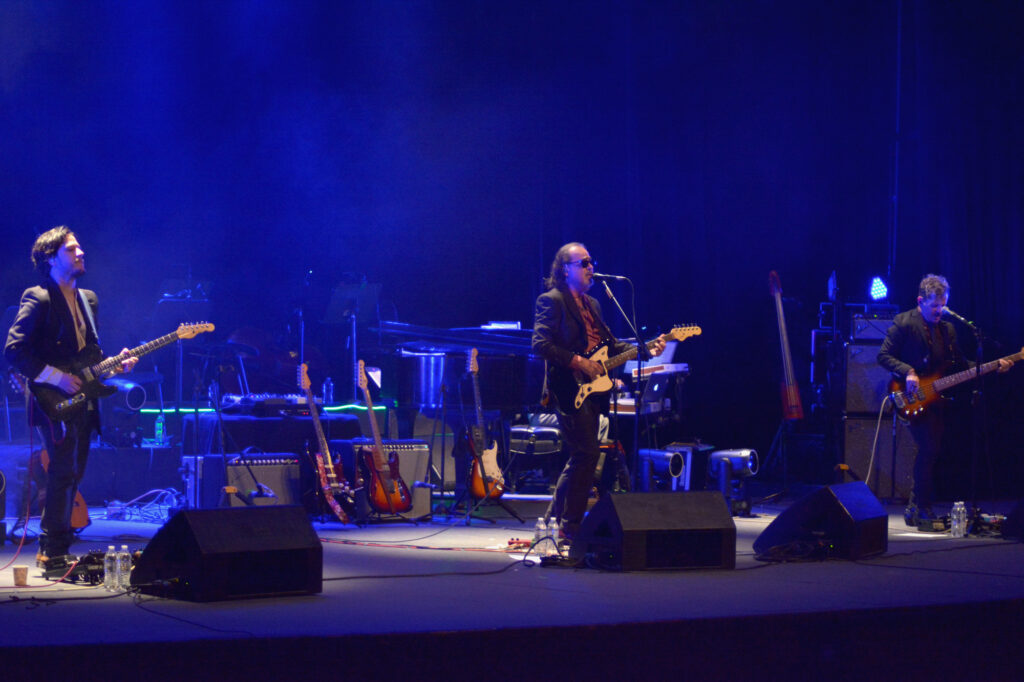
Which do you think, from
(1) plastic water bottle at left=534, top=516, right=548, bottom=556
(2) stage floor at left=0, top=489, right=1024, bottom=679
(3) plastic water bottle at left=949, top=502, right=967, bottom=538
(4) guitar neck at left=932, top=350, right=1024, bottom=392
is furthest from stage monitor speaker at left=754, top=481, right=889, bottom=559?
(4) guitar neck at left=932, top=350, right=1024, bottom=392

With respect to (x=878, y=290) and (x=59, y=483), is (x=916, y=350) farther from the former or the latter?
(x=59, y=483)

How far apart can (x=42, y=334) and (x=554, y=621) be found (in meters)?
3.22

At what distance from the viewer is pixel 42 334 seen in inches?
214

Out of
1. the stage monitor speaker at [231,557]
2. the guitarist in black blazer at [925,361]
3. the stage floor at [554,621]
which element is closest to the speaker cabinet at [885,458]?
the guitarist in black blazer at [925,361]

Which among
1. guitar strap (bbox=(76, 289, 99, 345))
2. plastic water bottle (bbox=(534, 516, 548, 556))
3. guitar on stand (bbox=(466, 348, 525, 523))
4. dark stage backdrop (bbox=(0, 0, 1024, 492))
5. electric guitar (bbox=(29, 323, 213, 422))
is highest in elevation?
dark stage backdrop (bbox=(0, 0, 1024, 492))

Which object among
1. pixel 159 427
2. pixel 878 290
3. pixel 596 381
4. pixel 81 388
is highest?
pixel 878 290

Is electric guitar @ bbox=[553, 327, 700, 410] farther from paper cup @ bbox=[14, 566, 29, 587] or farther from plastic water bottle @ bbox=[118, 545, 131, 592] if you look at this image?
paper cup @ bbox=[14, 566, 29, 587]

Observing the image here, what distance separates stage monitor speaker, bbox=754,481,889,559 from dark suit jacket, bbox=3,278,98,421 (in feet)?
13.2

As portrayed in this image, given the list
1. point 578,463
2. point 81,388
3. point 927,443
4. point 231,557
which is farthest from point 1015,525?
point 81,388

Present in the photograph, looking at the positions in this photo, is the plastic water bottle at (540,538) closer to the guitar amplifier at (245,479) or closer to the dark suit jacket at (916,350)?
the guitar amplifier at (245,479)

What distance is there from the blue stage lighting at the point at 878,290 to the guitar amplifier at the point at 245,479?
20.5 ft

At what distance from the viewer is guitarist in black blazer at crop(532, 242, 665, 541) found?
5.84m

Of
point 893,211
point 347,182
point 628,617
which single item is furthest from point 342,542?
point 893,211

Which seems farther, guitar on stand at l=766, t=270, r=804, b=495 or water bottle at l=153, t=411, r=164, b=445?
guitar on stand at l=766, t=270, r=804, b=495
